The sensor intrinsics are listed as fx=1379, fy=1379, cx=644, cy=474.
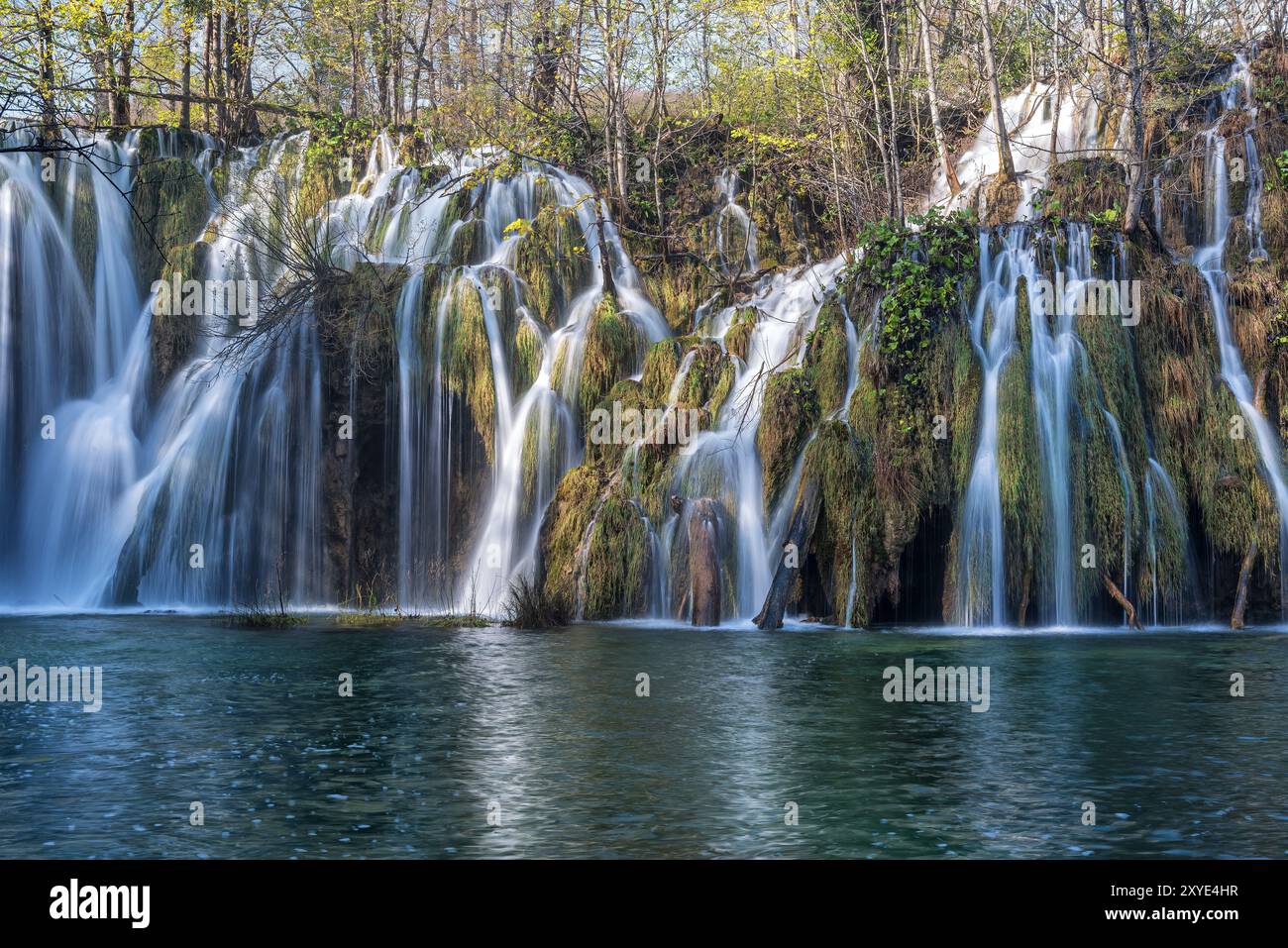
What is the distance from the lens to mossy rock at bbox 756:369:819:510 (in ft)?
61.1

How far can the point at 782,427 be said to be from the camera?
1875 centimetres

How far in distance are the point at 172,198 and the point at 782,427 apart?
12.9 meters

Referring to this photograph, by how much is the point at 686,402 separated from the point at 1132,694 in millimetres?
9419

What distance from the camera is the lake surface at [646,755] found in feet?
24.4

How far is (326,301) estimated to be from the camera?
71.7ft

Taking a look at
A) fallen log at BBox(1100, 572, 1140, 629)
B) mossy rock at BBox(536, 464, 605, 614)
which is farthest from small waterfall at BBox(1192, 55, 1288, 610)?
mossy rock at BBox(536, 464, 605, 614)

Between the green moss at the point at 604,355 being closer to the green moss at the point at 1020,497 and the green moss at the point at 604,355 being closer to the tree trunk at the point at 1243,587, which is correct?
the green moss at the point at 1020,497

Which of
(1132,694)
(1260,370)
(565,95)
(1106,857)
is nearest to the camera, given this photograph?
(1106,857)

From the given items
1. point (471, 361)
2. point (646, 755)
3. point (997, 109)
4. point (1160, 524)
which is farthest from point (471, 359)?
point (646, 755)

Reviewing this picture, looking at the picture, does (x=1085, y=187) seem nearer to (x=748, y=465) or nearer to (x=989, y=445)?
(x=989, y=445)

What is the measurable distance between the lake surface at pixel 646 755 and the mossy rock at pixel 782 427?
4.10 m

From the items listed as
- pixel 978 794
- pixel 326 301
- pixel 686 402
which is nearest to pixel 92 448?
pixel 326 301

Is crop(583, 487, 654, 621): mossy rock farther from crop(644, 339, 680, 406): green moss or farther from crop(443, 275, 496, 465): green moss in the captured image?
crop(443, 275, 496, 465): green moss

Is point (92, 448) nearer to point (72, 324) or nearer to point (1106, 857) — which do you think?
point (72, 324)
